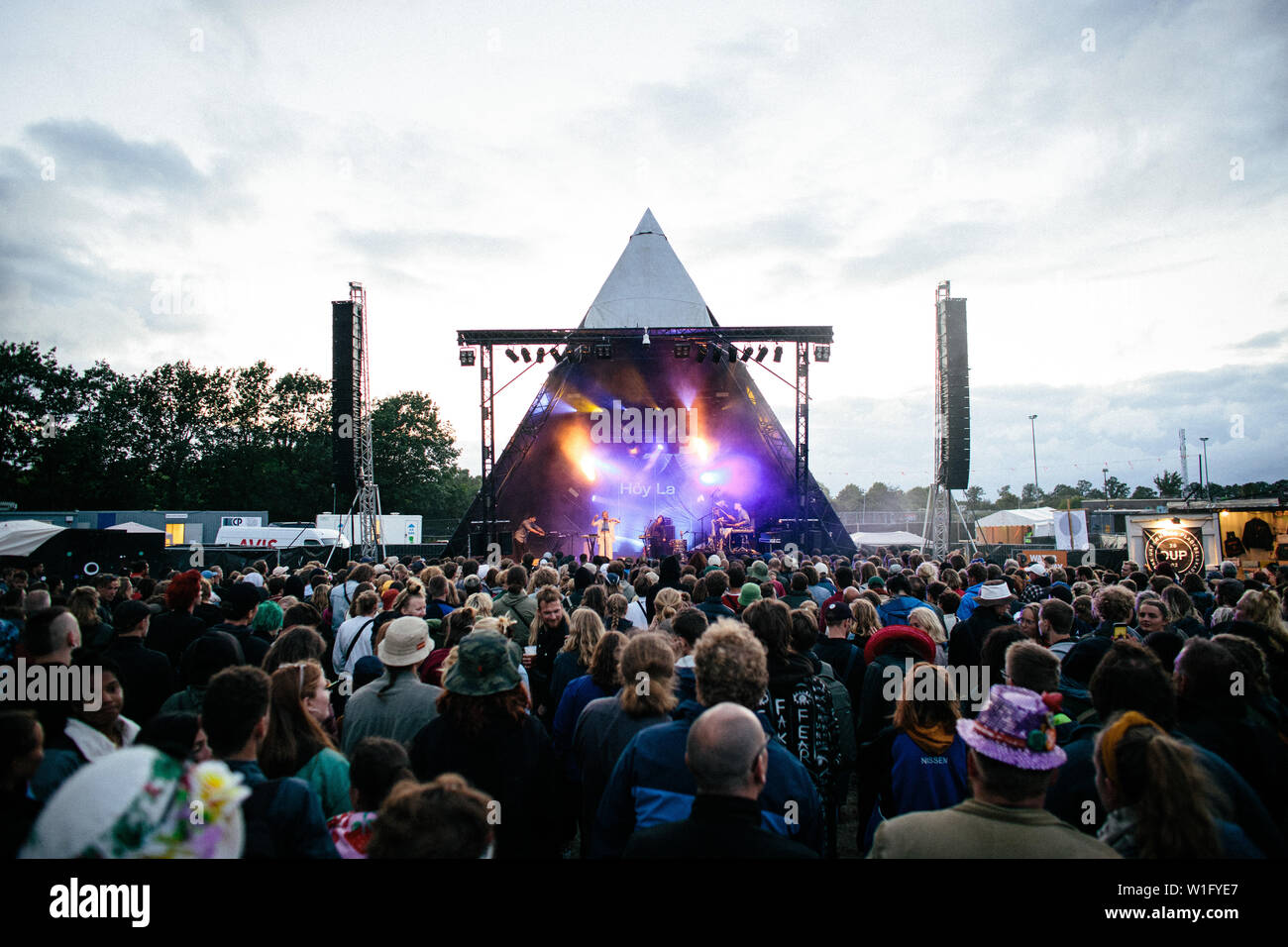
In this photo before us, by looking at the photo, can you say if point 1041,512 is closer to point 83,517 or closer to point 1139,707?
point 1139,707

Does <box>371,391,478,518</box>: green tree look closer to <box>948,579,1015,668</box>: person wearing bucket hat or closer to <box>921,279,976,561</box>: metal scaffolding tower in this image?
<box>921,279,976,561</box>: metal scaffolding tower

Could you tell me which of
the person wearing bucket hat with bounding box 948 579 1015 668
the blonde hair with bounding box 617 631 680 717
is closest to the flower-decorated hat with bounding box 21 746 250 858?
the blonde hair with bounding box 617 631 680 717

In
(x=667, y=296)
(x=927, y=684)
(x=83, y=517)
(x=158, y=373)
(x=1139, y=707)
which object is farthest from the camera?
(x=158, y=373)

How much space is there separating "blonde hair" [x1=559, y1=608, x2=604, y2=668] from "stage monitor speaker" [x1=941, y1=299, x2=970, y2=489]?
1370 centimetres

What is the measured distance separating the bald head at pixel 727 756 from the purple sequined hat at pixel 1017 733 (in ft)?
2.04

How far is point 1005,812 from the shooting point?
1790mm

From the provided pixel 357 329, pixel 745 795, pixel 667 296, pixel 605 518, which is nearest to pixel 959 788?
pixel 745 795

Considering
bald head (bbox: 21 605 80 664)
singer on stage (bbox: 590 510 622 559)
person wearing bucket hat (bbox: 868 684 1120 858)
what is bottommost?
singer on stage (bbox: 590 510 622 559)

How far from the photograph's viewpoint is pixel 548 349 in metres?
17.9

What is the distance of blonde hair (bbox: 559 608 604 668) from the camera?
416cm

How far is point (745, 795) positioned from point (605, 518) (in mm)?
20005

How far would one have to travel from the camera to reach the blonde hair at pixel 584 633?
416cm

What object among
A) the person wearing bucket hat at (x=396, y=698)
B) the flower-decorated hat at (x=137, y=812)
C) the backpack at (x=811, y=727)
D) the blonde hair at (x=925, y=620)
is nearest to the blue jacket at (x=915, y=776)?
the backpack at (x=811, y=727)

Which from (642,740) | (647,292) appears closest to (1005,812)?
(642,740)
